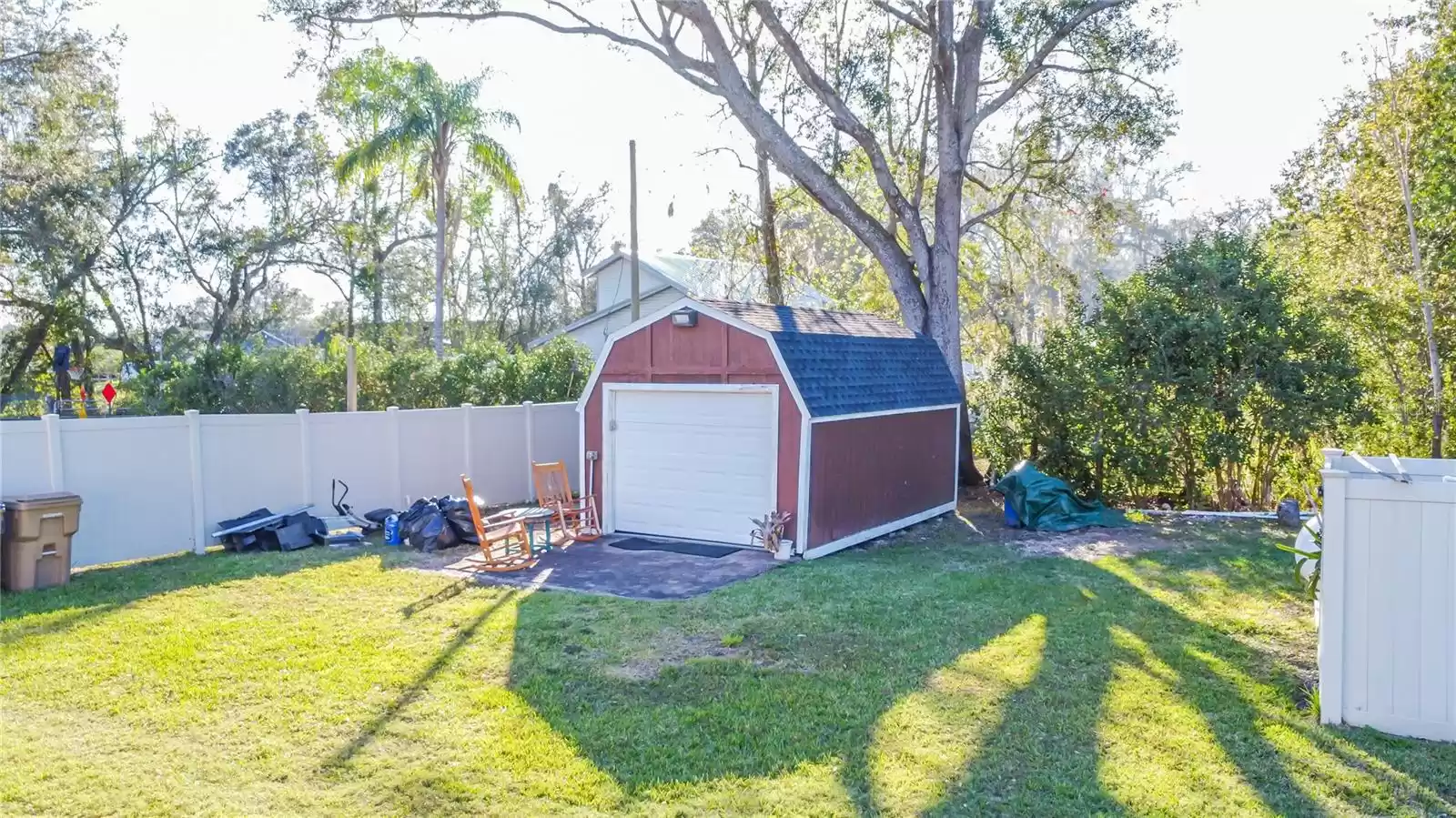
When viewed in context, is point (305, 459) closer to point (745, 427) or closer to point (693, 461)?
point (693, 461)

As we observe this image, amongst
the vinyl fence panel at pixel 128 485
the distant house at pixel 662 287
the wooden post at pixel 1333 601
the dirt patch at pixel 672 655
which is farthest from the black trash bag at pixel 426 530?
the distant house at pixel 662 287

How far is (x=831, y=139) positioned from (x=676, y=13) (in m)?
3.49

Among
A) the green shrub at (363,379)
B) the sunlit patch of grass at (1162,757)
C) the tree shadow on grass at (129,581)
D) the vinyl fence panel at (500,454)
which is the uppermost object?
the green shrub at (363,379)

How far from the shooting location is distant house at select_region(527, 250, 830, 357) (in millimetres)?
21344

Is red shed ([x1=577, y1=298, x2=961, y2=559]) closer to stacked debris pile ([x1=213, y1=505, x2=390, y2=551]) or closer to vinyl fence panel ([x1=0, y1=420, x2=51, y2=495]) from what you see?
stacked debris pile ([x1=213, y1=505, x2=390, y2=551])

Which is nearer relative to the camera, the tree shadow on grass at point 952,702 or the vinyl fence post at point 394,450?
the tree shadow on grass at point 952,702

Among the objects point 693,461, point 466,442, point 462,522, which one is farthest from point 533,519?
point 466,442

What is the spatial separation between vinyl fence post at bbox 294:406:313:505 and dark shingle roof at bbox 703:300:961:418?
15.6 feet

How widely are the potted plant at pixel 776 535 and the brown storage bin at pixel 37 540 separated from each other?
6.17 metres

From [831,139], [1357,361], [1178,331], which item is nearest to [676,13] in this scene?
[831,139]

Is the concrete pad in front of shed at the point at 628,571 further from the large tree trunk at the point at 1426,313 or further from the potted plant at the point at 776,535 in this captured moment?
the large tree trunk at the point at 1426,313

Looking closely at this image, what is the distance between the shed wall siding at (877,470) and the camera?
31.4ft

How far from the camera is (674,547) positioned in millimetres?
9711

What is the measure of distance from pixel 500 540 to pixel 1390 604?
278 inches
